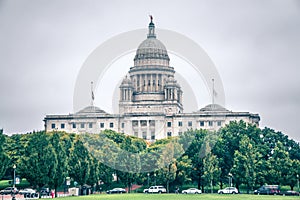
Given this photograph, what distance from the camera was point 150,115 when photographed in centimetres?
18650

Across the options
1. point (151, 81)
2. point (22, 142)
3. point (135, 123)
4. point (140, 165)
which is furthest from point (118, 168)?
point (151, 81)

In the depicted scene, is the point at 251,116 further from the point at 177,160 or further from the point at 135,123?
the point at 177,160

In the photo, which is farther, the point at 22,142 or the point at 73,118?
the point at 73,118

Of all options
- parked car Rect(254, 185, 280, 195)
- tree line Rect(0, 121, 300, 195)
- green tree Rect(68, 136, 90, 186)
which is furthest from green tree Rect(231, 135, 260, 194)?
green tree Rect(68, 136, 90, 186)

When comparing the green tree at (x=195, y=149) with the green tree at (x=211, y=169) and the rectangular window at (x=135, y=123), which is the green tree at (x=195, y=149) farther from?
the rectangular window at (x=135, y=123)

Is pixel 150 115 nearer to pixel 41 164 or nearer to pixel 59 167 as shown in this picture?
pixel 59 167

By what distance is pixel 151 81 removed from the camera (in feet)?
652

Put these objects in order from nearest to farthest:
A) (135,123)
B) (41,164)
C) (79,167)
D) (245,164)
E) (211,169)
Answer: (41,164)
(79,167)
(245,164)
(211,169)
(135,123)

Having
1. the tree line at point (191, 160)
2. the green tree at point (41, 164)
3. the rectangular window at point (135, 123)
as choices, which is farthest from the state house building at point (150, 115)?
the green tree at point (41, 164)

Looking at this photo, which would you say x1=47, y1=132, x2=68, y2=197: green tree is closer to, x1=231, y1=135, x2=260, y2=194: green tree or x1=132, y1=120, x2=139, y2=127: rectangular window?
x1=231, y1=135, x2=260, y2=194: green tree

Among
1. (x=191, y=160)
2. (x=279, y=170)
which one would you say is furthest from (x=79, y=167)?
(x=279, y=170)

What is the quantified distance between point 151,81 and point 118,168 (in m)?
91.4

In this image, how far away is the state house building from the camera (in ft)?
611

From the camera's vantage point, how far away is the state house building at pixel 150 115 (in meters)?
186
